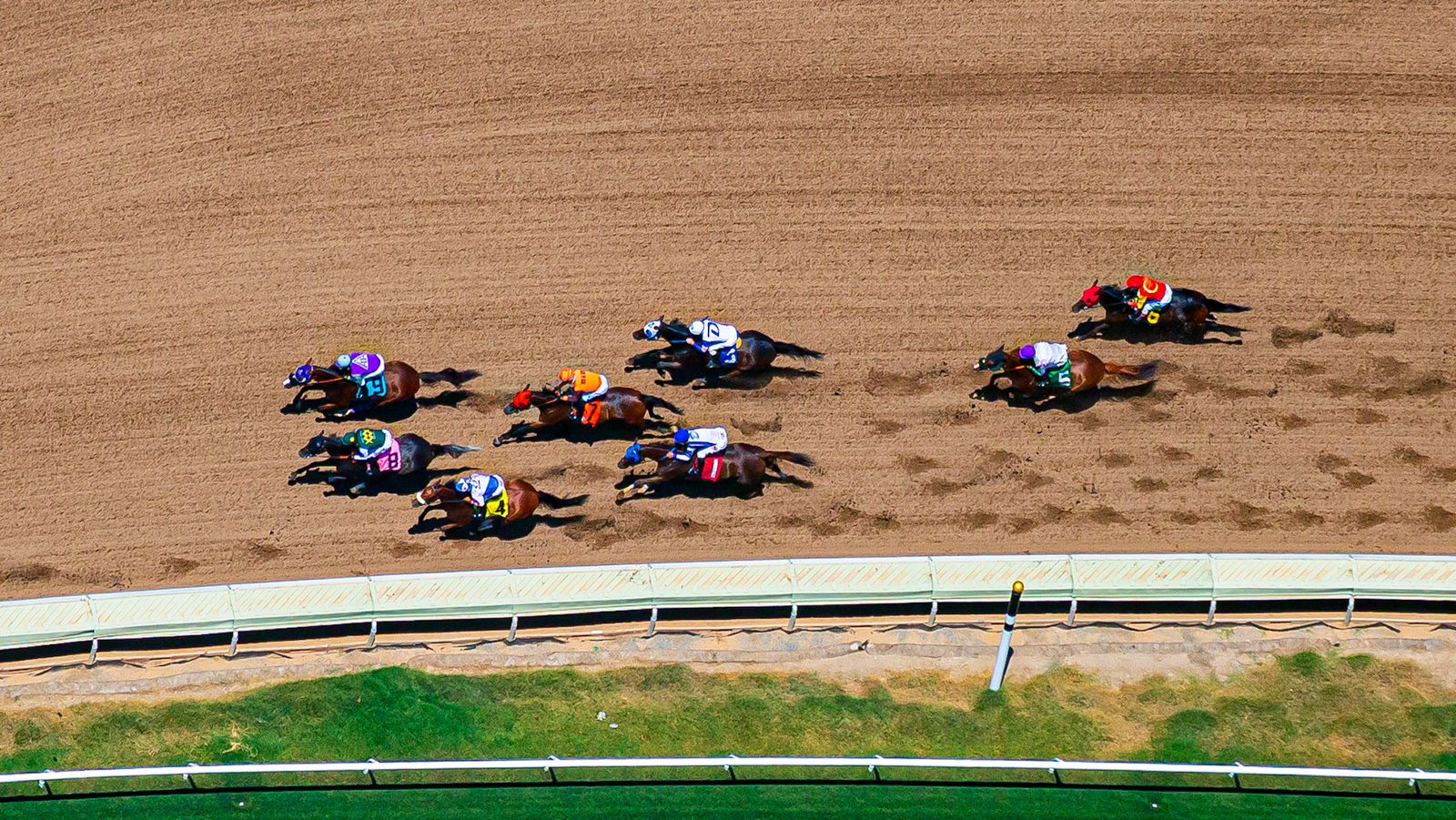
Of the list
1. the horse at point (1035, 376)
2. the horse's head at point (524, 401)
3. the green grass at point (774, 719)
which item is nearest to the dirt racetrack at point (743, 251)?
the horse at point (1035, 376)

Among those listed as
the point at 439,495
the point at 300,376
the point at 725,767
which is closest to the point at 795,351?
the point at 439,495

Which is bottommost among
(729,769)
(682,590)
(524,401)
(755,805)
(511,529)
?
(755,805)

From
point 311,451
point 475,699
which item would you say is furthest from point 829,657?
point 311,451

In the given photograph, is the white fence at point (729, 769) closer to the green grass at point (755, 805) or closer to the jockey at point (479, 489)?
the green grass at point (755, 805)

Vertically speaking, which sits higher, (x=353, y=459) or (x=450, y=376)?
(x=450, y=376)

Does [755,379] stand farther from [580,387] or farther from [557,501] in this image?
[557,501]

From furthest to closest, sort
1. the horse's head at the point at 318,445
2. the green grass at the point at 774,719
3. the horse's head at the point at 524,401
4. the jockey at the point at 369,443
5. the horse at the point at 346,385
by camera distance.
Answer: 1. the horse at the point at 346,385
2. the horse's head at the point at 524,401
3. the horse's head at the point at 318,445
4. the jockey at the point at 369,443
5. the green grass at the point at 774,719
